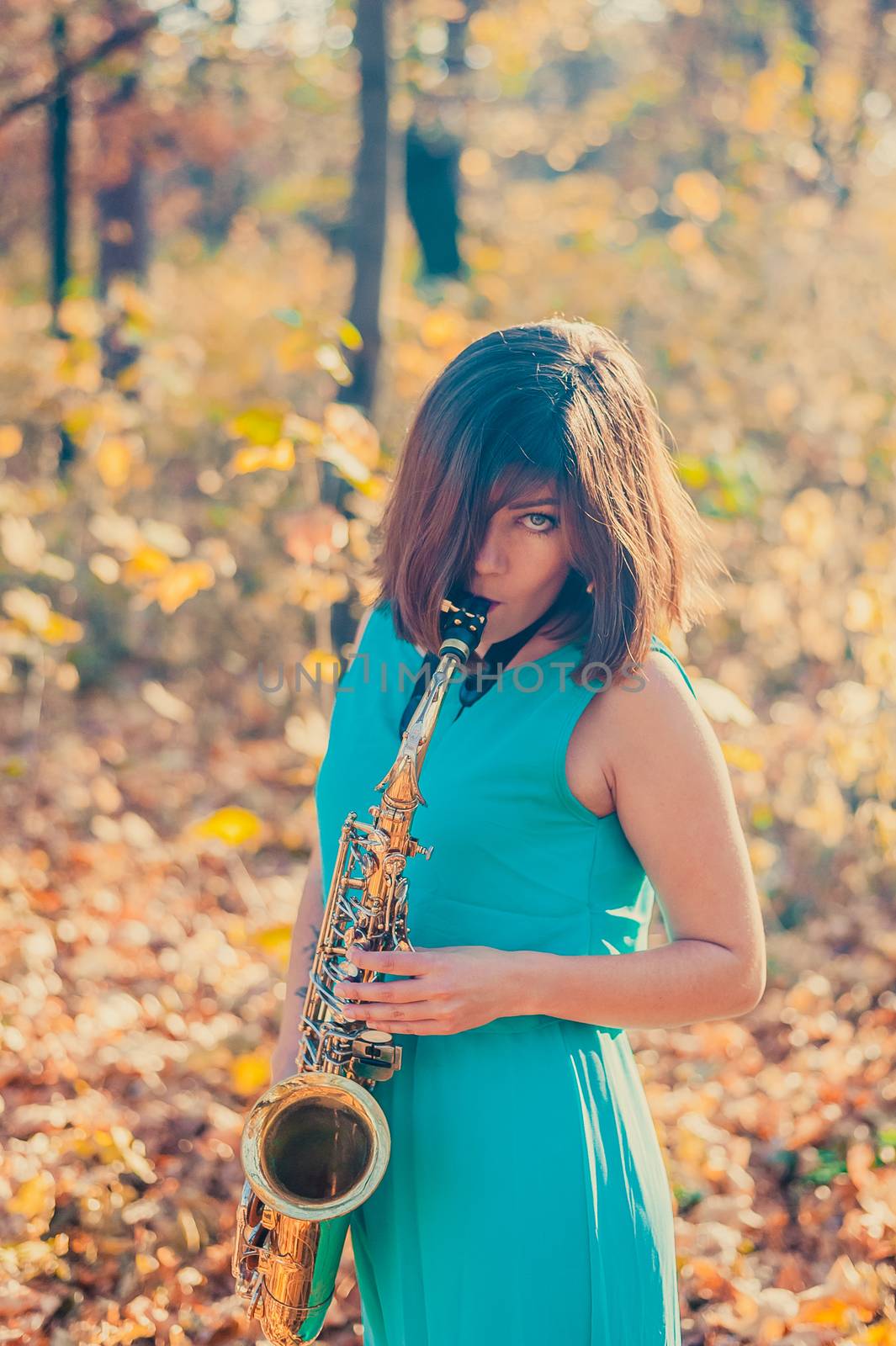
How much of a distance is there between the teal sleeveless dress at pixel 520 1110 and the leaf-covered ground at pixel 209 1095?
1.61 metres

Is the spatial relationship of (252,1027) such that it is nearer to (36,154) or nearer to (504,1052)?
(504,1052)

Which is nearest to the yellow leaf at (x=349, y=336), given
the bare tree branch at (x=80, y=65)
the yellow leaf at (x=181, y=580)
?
the yellow leaf at (x=181, y=580)

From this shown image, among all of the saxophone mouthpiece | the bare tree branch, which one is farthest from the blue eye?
the bare tree branch

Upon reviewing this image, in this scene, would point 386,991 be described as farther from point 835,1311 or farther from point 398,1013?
point 835,1311

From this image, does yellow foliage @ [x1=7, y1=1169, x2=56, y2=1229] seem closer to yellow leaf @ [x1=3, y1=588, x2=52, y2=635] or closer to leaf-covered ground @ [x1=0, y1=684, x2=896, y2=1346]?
leaf-covered ground @ [x1=0, y1=684, x2=896, y2=1346]

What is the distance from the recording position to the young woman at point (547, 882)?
1.75 metres

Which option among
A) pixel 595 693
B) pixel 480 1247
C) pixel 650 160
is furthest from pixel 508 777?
pixel 650 160

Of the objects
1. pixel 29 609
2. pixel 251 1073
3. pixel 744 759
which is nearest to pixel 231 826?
pixel 251 1073

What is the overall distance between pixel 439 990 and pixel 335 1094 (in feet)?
0.96

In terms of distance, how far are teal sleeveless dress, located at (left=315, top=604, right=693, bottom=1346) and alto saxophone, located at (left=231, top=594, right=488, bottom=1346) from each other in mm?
74

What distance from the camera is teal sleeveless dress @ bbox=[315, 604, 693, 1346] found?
176 centimetres

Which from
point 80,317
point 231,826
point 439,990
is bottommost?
point 231,826

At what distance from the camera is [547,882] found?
1836 mm

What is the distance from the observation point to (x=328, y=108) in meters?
10.0
